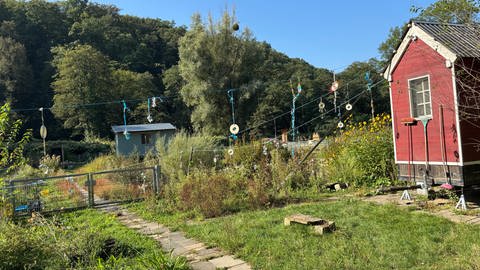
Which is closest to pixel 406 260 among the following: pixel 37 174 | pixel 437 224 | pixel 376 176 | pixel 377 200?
pixel 437 224

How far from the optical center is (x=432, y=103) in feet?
24.9

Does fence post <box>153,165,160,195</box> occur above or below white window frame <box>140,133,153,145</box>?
below

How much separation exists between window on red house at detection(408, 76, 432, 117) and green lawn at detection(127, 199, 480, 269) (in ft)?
7.94

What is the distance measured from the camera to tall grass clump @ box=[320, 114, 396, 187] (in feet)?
32.2

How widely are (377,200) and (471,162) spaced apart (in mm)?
1891

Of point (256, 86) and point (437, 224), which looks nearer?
point (437, 224)

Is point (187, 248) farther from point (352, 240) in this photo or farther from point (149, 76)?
point (149, 76)

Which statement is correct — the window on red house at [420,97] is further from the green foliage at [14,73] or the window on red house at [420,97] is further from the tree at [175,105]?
the green foliage at [14,73]

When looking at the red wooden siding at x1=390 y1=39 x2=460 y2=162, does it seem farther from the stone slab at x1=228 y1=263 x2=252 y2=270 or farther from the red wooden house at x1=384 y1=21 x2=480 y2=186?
the stone slab at x1=228 y1=263 x2=252 y2=270

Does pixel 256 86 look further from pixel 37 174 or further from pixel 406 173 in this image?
pixel 406 173

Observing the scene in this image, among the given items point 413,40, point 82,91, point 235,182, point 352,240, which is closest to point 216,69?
point 82,91

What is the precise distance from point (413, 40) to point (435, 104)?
149 centimetres

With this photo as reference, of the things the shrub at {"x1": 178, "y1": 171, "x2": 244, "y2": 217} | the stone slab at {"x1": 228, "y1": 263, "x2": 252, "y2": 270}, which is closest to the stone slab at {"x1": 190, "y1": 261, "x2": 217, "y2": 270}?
the stone slab at {"x1": 228, "y1": 263, "x2": 252, "y2": 270}

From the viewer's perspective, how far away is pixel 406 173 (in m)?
8.47
